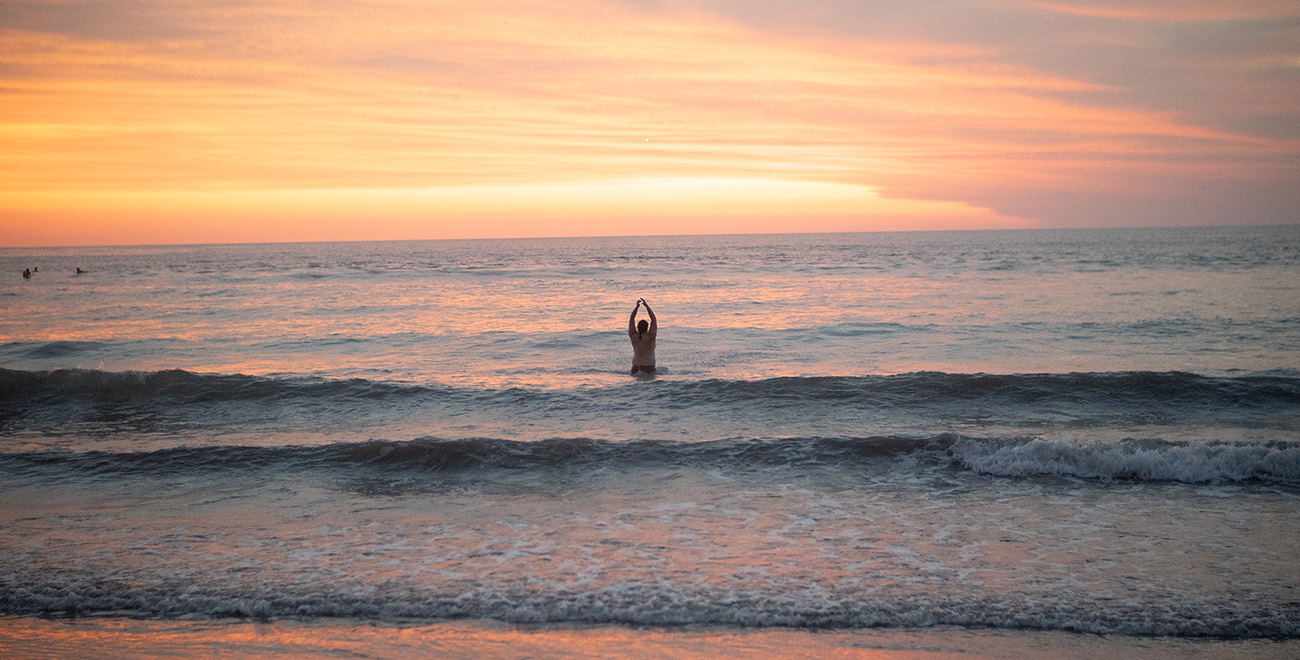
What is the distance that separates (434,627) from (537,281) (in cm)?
4221

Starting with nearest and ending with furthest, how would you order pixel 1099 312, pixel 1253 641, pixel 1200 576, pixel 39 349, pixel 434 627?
pixel 1253 641 → pixel 434 627 → pixel 1200 576 → pixel 39 349 → pixel 1099 312

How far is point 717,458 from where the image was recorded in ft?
31.0

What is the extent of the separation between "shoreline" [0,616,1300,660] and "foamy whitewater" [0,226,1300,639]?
0.16 m

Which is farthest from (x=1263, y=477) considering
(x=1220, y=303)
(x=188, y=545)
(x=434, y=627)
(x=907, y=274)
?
(x=907, y=274)

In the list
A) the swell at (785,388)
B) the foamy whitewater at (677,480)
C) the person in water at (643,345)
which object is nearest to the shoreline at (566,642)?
the foamy whitewater at (677,480)

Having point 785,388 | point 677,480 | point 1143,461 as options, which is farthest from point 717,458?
point 1143,461

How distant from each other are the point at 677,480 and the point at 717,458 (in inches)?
39.7

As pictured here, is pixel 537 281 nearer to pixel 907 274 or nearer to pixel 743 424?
pixel 907 274

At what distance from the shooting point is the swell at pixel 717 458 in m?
8.36

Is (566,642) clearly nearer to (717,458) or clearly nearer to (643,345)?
(717,458)

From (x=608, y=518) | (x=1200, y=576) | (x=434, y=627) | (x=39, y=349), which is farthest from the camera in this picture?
(x=39, y=349)

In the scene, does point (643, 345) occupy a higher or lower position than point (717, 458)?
higher

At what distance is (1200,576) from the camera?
5621 mm

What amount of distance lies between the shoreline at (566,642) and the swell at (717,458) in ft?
12.9
